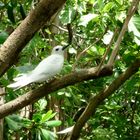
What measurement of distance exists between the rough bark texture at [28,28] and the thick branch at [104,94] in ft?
1.27

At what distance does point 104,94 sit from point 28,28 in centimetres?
52

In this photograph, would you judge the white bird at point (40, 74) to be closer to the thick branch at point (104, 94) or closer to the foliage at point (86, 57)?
the foliage at point (86, 57)

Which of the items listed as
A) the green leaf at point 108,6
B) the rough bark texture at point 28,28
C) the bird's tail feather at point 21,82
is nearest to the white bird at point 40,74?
the bird's tail feather at point 21,82

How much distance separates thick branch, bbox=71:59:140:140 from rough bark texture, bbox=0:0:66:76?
0.39 metres

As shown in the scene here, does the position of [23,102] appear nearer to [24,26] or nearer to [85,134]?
[24,26]

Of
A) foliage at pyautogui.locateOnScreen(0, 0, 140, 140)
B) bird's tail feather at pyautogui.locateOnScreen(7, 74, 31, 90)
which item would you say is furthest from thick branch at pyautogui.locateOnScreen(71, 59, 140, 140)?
bird's tail feather at pyautogui.locateOnScreen(7, 74, 31, 90)

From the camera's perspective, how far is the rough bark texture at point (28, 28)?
44.9 inches

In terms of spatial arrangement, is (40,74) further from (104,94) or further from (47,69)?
(104,94)

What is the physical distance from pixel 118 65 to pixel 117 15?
40 cm

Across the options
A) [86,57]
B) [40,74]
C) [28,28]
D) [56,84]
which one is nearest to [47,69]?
[40,74]

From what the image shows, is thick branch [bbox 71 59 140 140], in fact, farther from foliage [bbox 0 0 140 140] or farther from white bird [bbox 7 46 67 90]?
white bird [bbox 7 46 67 90]

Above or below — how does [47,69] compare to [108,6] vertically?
below

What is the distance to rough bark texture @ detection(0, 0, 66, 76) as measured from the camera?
1141 millimetres

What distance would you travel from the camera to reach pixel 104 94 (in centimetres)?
159
